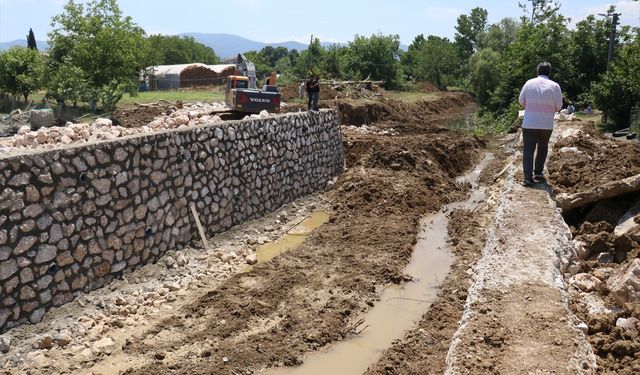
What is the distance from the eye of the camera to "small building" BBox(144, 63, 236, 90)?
4325cm

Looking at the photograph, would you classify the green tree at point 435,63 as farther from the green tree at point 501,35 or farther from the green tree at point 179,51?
the green tree at point 179,51

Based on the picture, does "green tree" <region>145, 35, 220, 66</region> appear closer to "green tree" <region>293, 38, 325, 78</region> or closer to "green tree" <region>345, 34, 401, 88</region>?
"green tree" <region>293, 38, 325, 78</region>

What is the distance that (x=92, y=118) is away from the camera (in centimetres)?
1983

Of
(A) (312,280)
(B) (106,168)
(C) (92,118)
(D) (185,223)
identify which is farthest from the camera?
(C) (92,118)

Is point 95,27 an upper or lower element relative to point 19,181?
upper

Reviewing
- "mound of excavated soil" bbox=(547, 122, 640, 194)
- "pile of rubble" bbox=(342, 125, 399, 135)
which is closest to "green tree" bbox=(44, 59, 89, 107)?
"pile of rubble" bbox=(342, 125, 399, 135)

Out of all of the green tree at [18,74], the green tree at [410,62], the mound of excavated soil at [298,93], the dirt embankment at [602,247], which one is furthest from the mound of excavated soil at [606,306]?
the green tree at [410,62]

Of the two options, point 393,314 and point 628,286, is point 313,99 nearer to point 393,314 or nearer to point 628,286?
point 393,314

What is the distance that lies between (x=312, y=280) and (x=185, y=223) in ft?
8.45

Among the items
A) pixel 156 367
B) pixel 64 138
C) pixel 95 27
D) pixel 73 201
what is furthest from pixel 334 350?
pixel 95 27

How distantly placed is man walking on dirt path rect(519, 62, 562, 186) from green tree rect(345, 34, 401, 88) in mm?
37062

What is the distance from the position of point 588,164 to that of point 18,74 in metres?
24.0

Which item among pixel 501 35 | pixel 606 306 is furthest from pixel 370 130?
pixel 501 35

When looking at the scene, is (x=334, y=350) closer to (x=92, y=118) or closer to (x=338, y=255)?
(x=338, y=255)
